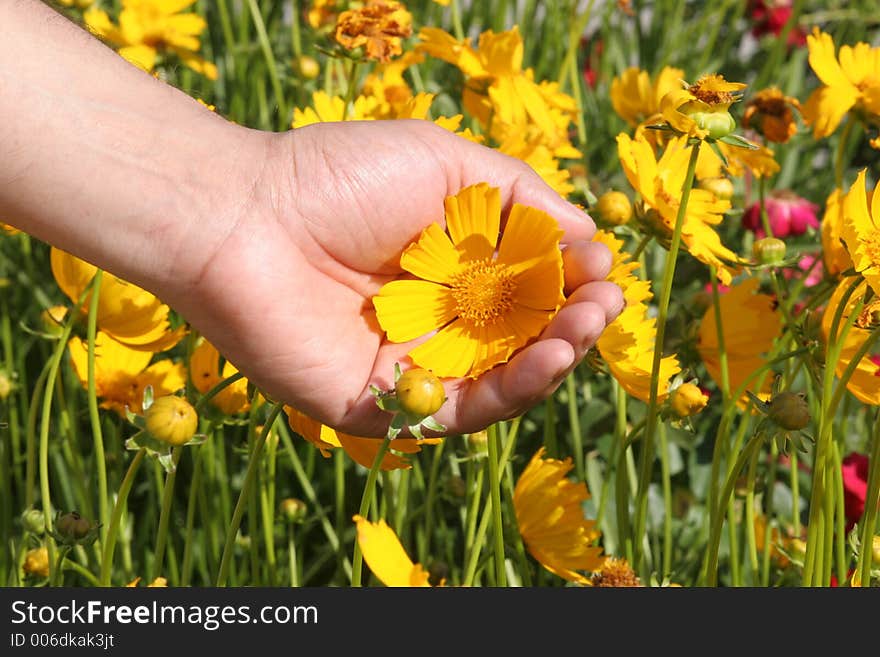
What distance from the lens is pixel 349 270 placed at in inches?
33.7

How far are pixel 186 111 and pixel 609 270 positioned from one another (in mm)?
290

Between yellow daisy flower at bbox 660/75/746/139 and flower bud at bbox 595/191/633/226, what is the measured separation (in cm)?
14

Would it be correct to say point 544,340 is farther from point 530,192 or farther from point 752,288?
point 752,288

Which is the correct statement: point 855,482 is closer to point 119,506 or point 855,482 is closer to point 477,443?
point 477,443

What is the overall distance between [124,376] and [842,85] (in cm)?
66

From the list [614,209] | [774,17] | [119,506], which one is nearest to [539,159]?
[614,209]

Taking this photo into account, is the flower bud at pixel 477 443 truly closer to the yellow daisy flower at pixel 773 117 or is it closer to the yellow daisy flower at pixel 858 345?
the yellow daisy flower at pixel 858 345

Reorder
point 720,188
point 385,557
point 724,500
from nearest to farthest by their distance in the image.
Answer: point 385,557
point 724,500
point 720,188

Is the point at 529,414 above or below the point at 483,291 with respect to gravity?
above

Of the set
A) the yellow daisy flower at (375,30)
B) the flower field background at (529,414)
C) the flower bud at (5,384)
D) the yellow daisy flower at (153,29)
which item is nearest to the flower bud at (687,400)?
the flower field background at (529,414)

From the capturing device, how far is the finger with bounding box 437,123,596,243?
81cm

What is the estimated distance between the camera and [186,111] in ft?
2.63

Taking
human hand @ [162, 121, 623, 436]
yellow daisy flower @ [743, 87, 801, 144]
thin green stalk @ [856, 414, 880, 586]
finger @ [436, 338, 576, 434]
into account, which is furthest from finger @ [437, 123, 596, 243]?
yellow daisy flower @ [743, 87, 801, 144]

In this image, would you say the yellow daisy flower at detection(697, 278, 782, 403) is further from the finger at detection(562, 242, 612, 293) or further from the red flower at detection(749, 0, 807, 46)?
the red flower at detection(749, 0, 807, 46)
